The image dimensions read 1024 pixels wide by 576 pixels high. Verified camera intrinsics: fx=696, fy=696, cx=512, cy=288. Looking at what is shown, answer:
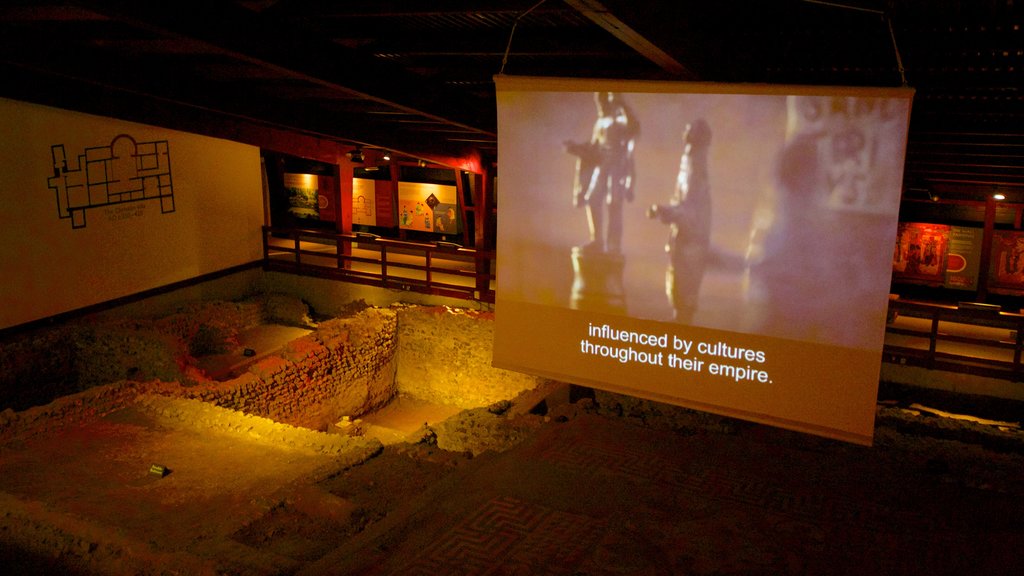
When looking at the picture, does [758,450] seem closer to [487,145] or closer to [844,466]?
A: [844,466]

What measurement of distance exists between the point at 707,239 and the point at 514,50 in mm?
2324

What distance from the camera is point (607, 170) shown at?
175 inches

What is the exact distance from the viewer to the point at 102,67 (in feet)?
23.3

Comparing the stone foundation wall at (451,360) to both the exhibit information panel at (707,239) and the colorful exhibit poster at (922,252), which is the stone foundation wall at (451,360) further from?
the exhibit information panel at (707,239)

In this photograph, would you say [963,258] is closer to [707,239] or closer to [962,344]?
[962,344]

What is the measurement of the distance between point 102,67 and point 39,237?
13.9ft

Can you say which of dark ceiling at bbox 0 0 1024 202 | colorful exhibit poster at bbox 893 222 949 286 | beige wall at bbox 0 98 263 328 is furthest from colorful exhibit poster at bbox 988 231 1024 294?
beige wall at bbox 0 98 263 328

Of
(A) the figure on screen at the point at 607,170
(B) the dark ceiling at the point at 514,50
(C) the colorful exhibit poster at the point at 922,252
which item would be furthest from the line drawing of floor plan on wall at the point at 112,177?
(C) the colorful exhibit poster at the point at 922,252

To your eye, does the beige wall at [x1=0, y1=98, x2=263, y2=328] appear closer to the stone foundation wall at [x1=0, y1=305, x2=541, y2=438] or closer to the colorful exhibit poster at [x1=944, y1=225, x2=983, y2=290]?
the stone foundation wall at [x1=0, y1=305, x2=541, y2=438]

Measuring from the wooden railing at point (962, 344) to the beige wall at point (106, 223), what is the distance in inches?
448

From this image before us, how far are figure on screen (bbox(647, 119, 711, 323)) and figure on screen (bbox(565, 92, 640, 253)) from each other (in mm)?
247

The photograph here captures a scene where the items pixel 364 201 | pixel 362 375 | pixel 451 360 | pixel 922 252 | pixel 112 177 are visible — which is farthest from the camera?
pixel 364 201

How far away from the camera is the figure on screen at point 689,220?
4.16 m

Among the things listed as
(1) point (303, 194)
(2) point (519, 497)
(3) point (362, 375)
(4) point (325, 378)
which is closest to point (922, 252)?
(2) point (519, 497)
